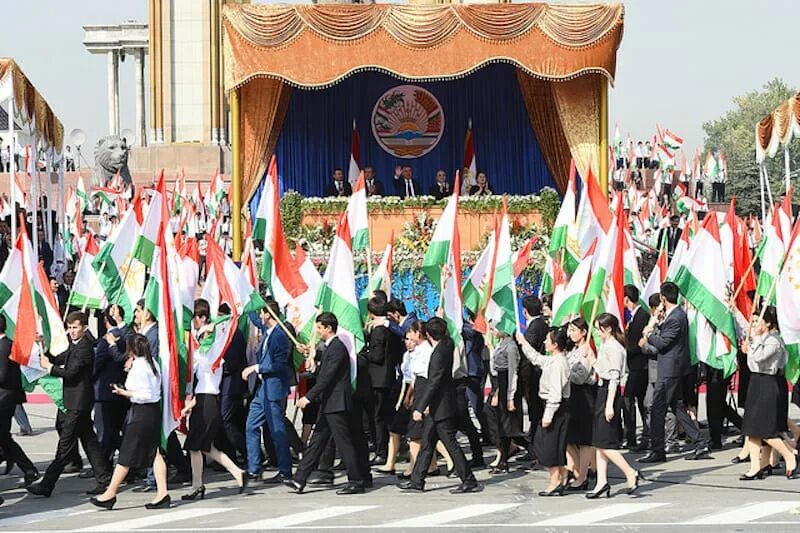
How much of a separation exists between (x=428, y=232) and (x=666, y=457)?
34.6 ft

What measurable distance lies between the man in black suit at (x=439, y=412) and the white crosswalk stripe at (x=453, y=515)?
0.62 metres

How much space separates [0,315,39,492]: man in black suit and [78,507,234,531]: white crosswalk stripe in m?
1.80

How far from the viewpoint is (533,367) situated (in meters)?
13.6

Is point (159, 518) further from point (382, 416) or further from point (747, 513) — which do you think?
point (747, 513)

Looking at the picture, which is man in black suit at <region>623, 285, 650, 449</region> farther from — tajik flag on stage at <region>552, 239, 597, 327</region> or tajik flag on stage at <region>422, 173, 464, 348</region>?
tajik flag on stage at <region>422, 173, 464, 348</region>

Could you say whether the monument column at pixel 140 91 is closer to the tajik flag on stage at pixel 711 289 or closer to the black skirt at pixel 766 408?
the tajik flag on stage at pixel 711 289

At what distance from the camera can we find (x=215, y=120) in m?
47.7

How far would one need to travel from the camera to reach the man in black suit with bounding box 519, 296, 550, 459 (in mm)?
13484

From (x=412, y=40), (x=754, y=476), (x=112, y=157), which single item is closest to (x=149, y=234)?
(x=754, y=476)

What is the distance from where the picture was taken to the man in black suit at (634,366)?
47.7 feet

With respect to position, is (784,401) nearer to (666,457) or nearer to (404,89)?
(666,457)

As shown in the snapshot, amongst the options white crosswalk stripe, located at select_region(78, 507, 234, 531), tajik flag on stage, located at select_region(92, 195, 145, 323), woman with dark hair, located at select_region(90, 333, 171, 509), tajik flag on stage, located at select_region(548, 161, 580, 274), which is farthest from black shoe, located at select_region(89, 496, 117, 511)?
tajik flag on stage, located at select_region(548, 161, 580, 274)

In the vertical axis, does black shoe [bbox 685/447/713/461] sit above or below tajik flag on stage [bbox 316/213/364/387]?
below

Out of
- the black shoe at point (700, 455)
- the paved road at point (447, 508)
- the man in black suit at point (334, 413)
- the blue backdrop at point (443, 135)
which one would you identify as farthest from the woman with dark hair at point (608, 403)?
the blue backdrop at point (443, 135)
